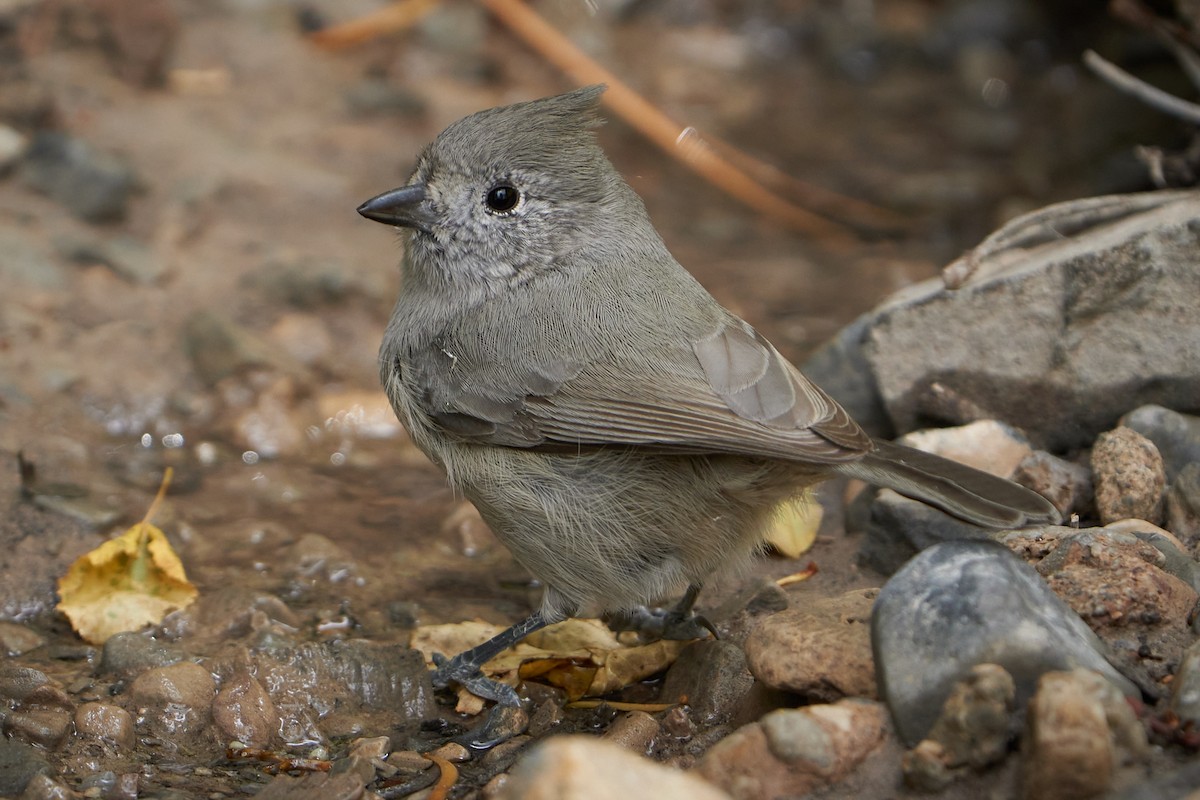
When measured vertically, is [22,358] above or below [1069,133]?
below

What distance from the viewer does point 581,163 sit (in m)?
3.60

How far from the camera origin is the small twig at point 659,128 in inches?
244

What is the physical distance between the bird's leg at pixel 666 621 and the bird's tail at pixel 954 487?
2.14 ft

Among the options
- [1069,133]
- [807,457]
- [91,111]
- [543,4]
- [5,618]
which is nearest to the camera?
[807,457]

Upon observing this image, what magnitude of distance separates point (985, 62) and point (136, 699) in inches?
250

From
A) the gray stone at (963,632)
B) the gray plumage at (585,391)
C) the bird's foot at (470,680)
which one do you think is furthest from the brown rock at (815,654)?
the bird's foot at (470,680)

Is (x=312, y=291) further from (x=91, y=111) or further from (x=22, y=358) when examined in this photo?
(x=91, y=111)

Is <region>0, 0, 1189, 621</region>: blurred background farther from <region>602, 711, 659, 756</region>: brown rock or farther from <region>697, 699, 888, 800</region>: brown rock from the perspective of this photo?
<region>697, 699, 888, 800</region>: brown rock

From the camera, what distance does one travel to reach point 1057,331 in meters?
3.66

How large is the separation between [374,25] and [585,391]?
14.3ft

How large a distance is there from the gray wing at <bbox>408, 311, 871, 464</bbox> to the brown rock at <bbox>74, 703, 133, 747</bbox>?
3.47 feet

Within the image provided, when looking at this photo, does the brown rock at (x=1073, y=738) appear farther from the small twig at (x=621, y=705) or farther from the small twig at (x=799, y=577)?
the small twig at (x=799, y=577)

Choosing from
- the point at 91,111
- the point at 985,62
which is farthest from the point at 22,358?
the point at 985,62

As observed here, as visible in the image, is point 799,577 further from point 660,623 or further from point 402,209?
point 402,209
